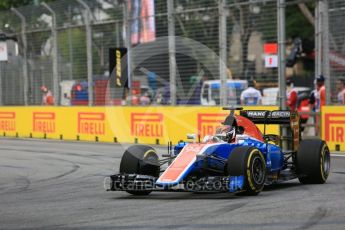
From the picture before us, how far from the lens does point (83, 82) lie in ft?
86.5

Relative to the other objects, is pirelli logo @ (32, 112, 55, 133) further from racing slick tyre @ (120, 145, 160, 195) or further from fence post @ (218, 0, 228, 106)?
racing slick tyre @ (120, 145, 160, 195)

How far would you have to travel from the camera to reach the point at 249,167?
33.7ft

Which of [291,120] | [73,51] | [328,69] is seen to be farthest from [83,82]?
[291,120]

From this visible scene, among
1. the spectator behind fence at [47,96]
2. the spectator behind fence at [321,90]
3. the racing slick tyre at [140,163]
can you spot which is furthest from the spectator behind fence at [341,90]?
the spectator behind fence at [47,96]

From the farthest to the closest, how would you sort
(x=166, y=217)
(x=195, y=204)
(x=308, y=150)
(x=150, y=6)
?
(x=150, y=6) → (x=308, y=150) → (x=195, y=204) → (x=166, y=217)

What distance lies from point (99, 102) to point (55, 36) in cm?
356

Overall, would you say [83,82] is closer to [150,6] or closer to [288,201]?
[150,6]

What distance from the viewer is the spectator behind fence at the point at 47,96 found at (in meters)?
27.2

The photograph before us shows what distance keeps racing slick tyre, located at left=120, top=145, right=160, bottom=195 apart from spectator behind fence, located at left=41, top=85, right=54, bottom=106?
52.6ft

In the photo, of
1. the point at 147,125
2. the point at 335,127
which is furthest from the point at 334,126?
the point at 147,125

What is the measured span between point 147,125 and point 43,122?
17.6ft

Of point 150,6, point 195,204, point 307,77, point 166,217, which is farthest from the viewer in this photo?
point 307,77

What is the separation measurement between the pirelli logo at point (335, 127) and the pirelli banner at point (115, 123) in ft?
4.38

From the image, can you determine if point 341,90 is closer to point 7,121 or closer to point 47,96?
point 47,96
